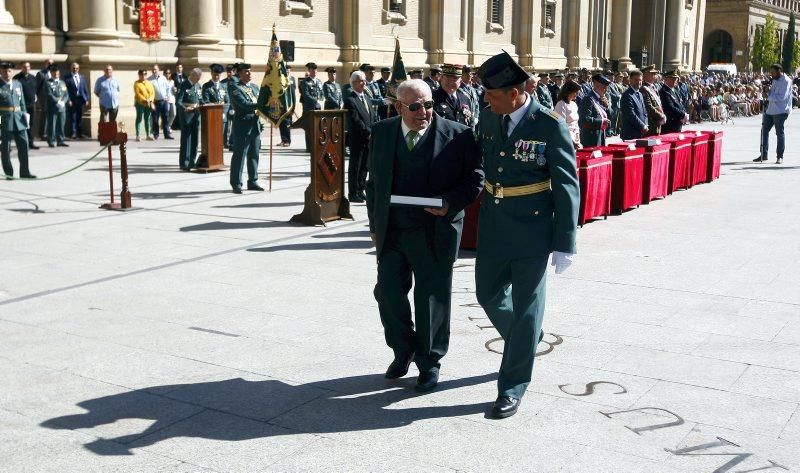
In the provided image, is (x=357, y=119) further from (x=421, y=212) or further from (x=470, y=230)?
(x=421, y=212)

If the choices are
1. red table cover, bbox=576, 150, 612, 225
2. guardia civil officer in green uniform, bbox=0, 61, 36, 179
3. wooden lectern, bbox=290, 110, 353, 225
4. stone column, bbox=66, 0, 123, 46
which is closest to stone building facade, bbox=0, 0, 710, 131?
stone column, bbox=66, 0, 123, 46

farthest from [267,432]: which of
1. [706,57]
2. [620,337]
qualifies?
[706,57]

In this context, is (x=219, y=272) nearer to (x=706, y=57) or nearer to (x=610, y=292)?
(x=610, y=292)

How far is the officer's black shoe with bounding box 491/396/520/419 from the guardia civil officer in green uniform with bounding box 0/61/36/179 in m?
11.9

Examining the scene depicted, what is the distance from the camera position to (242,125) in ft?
46.0

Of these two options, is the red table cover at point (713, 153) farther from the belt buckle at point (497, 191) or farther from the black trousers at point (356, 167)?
the belt buckle at point (497, 191)

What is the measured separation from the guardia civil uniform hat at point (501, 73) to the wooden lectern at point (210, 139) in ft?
38.2

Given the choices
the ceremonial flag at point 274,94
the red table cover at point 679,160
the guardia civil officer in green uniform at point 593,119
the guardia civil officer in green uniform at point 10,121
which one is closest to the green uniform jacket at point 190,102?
the guardia civil officer in green uniform at point 10,121

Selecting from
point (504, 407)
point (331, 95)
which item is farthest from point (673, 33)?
point (504, 407)

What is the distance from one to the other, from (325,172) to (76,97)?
40.3 feet

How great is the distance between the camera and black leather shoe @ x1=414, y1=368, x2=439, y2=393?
5.75 meters

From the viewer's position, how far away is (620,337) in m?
6.95

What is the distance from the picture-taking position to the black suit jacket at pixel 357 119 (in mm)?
13602

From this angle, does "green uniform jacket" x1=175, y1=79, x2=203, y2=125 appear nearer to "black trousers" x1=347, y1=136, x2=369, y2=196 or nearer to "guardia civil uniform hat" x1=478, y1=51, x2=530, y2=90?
"black trousers" x1=347, y1=136, x2=369, y2=196
